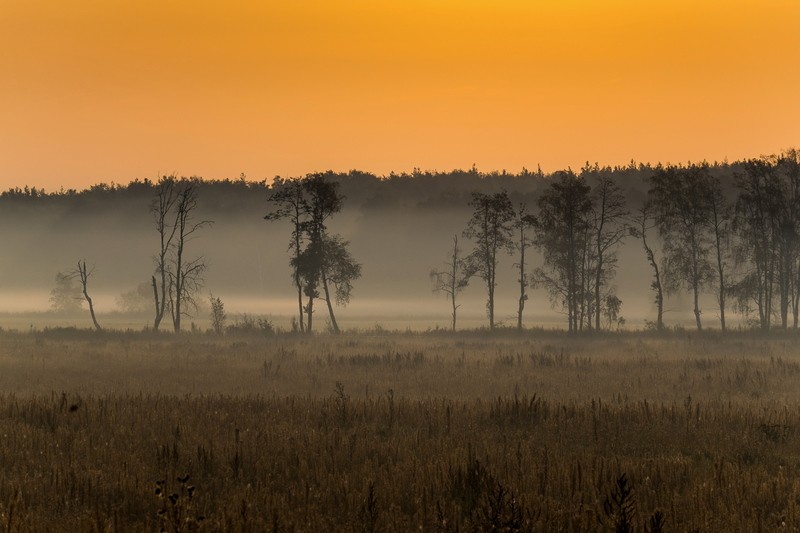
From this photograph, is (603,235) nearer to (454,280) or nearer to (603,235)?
(603,235)

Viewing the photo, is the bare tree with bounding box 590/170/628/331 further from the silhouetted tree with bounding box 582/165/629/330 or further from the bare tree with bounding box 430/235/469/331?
the bare tree with bounding box 430/235/469/331

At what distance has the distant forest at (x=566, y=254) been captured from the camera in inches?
2378

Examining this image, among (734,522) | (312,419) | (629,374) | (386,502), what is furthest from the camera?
(629,374)

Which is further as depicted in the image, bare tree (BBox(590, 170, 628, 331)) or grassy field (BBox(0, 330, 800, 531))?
bare tree (BBox(590, 170, 628, 331))

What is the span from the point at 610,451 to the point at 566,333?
142ft

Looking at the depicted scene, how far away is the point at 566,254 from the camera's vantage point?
67.6 meters

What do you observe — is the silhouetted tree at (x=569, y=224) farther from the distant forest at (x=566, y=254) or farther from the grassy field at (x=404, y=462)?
the grassy field at (x=404, y=462)

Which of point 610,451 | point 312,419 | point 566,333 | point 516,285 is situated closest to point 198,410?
point 312,419

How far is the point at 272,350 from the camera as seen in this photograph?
39.4m

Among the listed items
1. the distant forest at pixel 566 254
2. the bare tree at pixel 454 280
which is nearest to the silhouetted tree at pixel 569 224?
the distant forest at pixel 566 254

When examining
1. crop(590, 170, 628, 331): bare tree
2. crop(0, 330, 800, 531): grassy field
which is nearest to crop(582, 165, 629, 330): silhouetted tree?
crop(590, 170, 628, 331): bare tree

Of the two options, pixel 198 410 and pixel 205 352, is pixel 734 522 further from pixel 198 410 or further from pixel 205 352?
pixel 205 352

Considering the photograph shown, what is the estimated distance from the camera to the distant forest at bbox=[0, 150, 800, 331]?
198ft

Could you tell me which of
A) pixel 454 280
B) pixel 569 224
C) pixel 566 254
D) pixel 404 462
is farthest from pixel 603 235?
pixel 404 462
